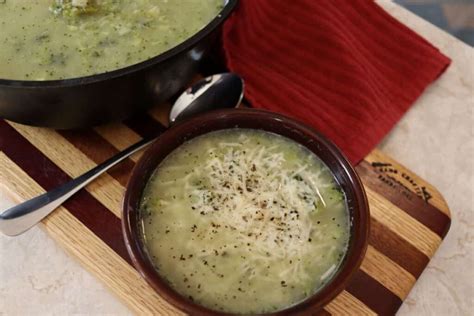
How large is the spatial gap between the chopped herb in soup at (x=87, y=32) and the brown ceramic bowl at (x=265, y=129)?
0.20 metres

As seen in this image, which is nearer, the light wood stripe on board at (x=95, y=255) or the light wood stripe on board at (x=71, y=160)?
the light wood stripe on board at (x=95, y=255)

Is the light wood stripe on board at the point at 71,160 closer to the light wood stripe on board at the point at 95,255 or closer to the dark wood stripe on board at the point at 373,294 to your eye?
the light wood stripe on board at the point at 95,255

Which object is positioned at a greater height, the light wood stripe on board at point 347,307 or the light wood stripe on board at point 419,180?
the light wood stripe on board at point 419,180

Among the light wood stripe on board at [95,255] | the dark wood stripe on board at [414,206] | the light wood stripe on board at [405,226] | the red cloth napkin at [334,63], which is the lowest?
the light wood stripe on board at [95,255]

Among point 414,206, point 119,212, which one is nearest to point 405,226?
point 414,206

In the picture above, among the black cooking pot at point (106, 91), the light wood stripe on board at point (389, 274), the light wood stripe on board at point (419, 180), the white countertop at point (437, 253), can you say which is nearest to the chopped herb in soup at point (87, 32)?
the black cooking pot at point (106, 91)

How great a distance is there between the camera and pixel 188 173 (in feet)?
3.76

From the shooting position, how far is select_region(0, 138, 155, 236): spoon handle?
3.82ft

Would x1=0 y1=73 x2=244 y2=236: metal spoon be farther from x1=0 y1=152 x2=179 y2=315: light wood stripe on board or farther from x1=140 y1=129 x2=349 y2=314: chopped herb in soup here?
x1=140 y1=129 x2=349 y2=314: chopped herb in soup

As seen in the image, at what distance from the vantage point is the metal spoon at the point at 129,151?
117 cm

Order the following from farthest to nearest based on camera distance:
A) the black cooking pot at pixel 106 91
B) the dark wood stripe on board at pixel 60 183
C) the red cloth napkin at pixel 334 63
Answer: the red cloth napkin at pixel 334 63
the dark wood stripe on board at pixel 60 183
the black cooking pot at pixel 106 91

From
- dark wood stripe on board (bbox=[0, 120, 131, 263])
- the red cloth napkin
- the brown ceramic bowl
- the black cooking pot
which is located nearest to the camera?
the brown ceramic bowl

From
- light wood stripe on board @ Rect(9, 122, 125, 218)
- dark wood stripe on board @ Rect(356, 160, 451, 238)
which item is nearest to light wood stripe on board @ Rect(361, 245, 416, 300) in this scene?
dark wood stripe on board @ Rect(356, 160, 451, 238)

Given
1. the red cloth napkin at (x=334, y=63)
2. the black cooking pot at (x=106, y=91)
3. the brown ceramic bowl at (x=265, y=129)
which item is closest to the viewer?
the brown ceramic bowl at (x=265, y=129)
